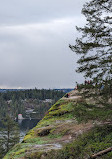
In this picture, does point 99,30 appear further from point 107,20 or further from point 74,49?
point 74,49

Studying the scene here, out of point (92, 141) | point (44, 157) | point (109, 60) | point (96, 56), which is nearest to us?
point (44, 157)

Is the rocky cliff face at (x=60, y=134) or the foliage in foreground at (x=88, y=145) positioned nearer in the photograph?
the foliage in foreground at (x=88, y=145)

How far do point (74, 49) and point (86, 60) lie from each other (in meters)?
0.99

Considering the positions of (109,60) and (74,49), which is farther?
(74,49)

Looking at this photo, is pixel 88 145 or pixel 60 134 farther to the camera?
pixel 60 134

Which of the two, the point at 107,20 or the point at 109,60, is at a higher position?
the point at 107,20

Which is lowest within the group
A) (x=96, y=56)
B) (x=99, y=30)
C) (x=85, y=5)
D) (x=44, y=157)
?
(x=44, y=157)

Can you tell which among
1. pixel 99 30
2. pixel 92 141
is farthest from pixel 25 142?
pixel 99 30

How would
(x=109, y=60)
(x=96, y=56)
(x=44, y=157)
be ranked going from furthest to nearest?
(x=96, y=56)
(x=109, y=60)
(x=44, y=157)

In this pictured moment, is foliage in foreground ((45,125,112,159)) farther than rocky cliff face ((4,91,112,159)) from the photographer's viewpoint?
No

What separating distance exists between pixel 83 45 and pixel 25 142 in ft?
22.0

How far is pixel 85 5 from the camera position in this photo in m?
Answer: 14.0

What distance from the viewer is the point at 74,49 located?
14.0 meters

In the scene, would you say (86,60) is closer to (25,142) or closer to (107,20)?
(107,20)
